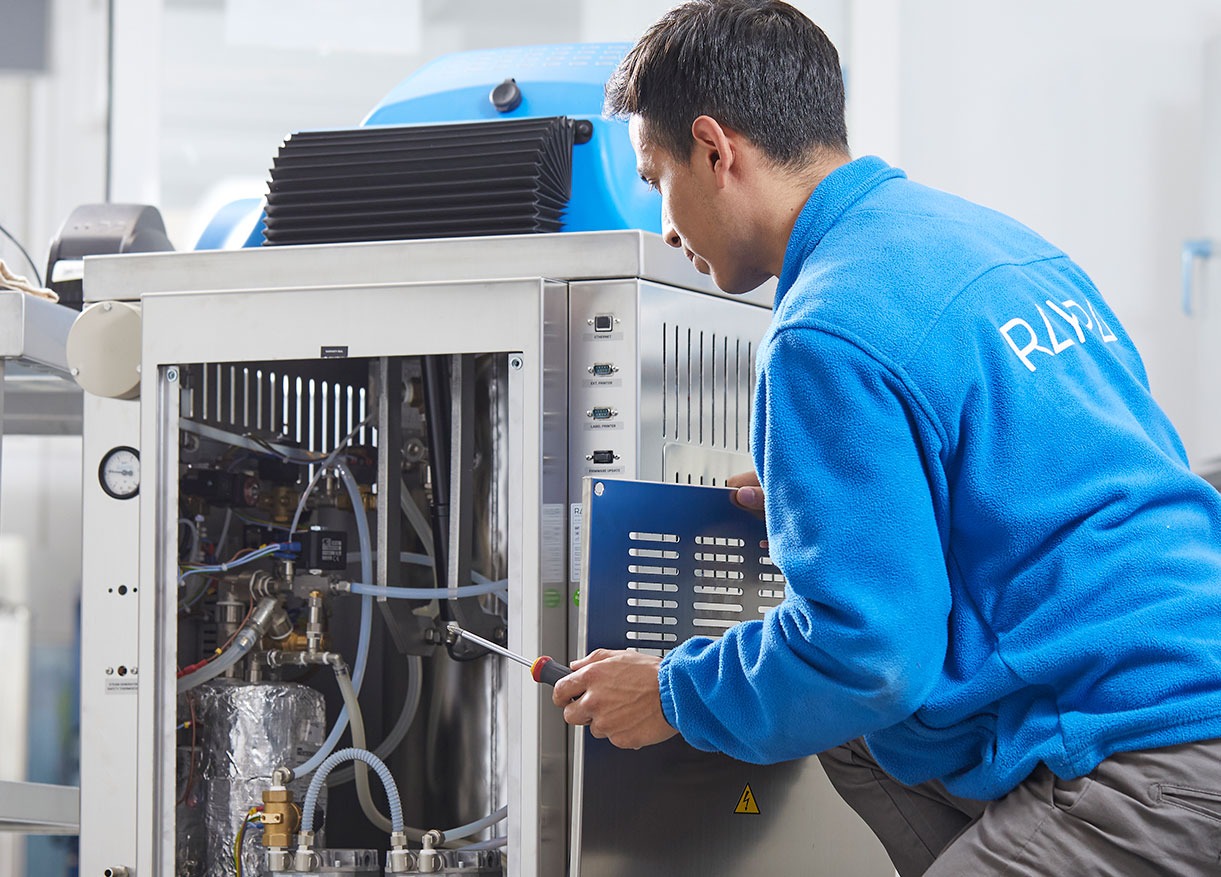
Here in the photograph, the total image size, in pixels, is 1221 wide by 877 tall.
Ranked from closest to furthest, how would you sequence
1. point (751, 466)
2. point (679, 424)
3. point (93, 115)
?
point (679, 424), point (751, 466), point (93, 115)

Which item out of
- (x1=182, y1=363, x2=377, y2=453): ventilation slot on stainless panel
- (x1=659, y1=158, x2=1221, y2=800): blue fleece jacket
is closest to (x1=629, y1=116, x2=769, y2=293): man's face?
(x1=659, y1=158, x2=1221, y2=800): blue fleece jacket

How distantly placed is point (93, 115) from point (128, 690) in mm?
2050

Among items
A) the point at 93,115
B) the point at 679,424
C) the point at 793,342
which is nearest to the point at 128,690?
the point at 679,424

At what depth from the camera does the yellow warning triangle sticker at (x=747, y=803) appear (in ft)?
4.56

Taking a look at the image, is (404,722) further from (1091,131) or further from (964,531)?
(1091,131)

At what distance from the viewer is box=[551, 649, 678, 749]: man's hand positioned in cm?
111

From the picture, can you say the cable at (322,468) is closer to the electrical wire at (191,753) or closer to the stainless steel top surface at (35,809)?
the electrical wire at (191,753)

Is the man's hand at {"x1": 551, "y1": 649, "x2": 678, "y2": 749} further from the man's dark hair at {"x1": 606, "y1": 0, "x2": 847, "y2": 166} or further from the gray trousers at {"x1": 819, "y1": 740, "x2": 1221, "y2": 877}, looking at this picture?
the man's dark hair at {"x1": 606, "y1": 0, "x2": 847, "y2": 166}

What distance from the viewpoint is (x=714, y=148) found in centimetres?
114

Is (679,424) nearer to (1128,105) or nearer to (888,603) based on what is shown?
(888,603)

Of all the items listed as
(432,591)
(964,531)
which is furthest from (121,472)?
(964,531)

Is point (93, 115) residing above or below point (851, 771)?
above

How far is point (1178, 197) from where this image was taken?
2.78 m

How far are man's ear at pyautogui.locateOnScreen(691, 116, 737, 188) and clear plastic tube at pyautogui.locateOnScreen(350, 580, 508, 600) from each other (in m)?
0.50
